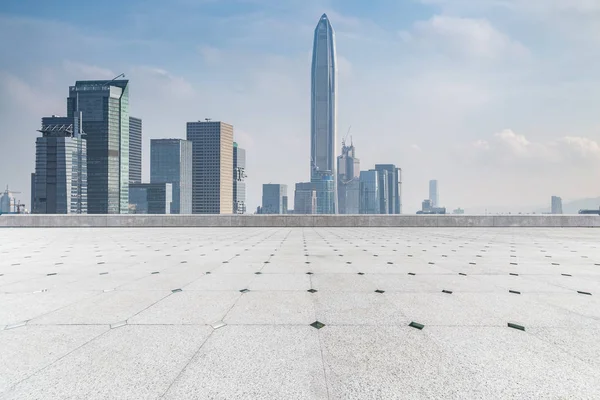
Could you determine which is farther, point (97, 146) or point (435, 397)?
point (97, 146)

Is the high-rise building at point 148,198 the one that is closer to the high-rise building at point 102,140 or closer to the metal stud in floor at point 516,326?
the high-rise building at point 102,140

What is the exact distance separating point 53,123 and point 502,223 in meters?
195

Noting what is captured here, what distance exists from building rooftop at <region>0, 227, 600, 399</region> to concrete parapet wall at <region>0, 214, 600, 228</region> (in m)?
15.1

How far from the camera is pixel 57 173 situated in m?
133

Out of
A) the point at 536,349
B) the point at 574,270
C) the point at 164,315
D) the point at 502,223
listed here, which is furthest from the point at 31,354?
the point at 502,223

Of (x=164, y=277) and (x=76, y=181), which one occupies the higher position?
(x=76, y=181)

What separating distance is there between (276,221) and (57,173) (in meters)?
156

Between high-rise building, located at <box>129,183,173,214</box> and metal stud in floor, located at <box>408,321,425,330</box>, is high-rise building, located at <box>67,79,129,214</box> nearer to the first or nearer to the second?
high-rise building, located at <box>129,183,173,214</box>

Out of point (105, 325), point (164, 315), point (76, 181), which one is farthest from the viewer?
point (76, 181)

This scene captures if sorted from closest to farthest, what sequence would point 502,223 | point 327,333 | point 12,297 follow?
1. point 327,333
2. point 12,297
3. point 502,223

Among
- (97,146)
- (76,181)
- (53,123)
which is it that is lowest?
(76,181)

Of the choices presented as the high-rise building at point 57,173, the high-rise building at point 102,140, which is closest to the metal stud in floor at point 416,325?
the high-rise building at point 57,173

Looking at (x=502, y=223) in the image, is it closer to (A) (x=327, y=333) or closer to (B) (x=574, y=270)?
(B) (x=574, y=270)

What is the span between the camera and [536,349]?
3.16 meters
